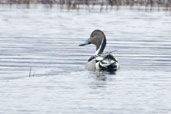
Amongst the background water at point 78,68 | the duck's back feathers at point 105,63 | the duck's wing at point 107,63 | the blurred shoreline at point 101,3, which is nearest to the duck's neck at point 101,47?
the background water at point 78,68

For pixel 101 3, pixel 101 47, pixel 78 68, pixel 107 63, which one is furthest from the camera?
pixel 101 3

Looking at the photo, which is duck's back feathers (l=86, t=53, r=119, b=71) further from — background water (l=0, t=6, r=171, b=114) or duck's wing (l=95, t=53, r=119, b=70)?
background water (l=0, t=6, r=171, b=114)

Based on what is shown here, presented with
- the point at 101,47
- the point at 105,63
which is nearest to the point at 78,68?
the point at 105,63

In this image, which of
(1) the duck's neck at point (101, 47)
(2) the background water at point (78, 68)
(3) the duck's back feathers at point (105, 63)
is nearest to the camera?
(2) the background water at point (78, 68)

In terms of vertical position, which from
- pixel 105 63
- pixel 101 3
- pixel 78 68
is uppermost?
pixel 105 63

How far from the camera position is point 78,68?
17.5 meters

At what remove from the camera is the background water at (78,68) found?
1253cm

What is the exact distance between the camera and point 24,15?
35250 mm

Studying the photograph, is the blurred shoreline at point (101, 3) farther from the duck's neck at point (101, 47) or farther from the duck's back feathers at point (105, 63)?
the duck's back feathers at point (105, 63)

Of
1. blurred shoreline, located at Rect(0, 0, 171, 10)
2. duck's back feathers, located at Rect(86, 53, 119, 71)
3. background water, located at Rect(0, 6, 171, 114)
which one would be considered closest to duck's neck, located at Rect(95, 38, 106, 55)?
background water, located at Rect(0, 6, 171, 114)

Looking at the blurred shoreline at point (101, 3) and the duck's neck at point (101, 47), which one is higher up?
the duck's neck at point (101, 47)

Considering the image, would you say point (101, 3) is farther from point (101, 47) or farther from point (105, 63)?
point (105, 63)

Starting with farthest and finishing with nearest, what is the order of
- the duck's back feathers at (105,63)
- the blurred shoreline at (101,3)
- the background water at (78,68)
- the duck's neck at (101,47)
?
the blurred shoreline at (101,3)
the duck's neck at (101,47)
the duck's back feathers at (105,63)
the background water at (78,68)

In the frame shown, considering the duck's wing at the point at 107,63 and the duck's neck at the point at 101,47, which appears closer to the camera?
the duck's wing at the point at 107,63
